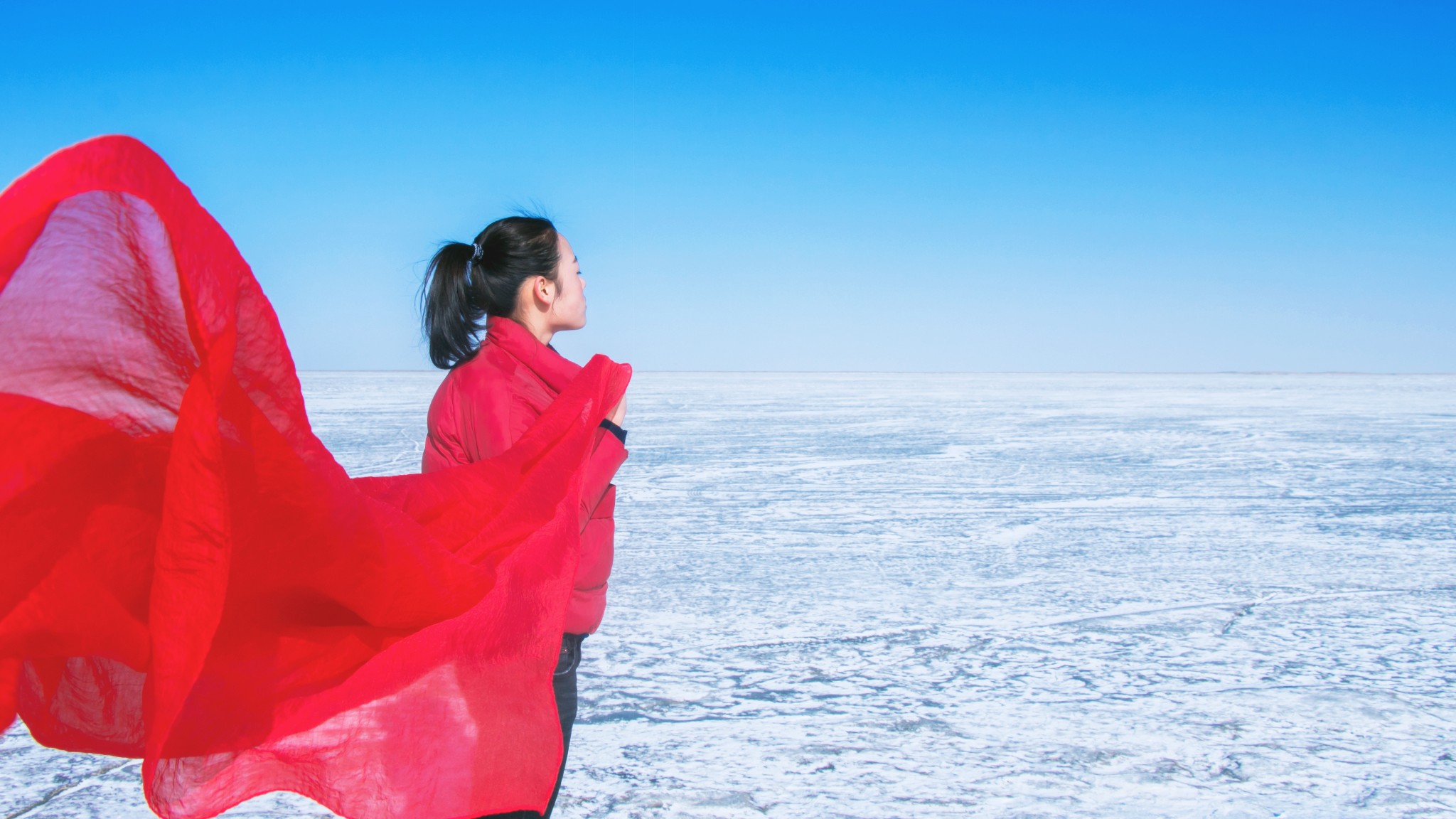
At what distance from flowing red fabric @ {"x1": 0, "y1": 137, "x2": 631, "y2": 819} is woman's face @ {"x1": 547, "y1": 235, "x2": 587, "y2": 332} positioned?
0.42 m

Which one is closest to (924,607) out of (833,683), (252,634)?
(833,683)

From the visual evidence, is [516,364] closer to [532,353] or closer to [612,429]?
[532,353]

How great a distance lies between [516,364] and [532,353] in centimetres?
3

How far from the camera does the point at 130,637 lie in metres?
1.08

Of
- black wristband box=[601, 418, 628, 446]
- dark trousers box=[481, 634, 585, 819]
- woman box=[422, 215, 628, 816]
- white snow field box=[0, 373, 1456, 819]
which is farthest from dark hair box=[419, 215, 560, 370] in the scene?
white snow field box=[0, 373, 1456, 819]

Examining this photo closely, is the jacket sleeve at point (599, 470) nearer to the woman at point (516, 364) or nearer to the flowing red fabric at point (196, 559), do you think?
the woman at point (516, 364)

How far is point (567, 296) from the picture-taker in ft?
5.07

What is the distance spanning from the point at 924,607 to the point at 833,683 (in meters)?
1.07

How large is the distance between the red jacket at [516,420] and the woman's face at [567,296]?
2.3 inches

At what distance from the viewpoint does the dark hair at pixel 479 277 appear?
1.52 metres

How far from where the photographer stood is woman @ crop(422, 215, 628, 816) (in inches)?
56.3

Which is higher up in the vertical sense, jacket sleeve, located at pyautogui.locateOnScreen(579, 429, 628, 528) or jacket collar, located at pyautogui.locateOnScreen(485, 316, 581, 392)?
jacket collar, located at pyautogui.locateOnScreen(485, 316, 581, 392)

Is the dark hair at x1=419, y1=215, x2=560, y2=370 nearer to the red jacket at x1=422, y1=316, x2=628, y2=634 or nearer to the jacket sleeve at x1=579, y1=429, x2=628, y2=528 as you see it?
the red jacket at x1=422, y1=316, x2=628, y2=634

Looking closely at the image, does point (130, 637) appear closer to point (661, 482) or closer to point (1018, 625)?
point (1018, 625)
